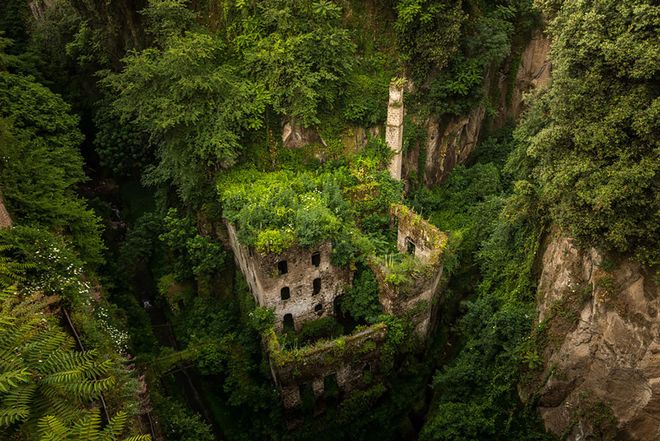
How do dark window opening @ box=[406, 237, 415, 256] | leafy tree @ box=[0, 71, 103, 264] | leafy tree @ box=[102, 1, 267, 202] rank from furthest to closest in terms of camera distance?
dark window opening @ box=[406, 237, 415, 256] < leafy tree @ box=[102, 1, 267, 202] < leafy tree @ box=[0, 71, 103, 264]

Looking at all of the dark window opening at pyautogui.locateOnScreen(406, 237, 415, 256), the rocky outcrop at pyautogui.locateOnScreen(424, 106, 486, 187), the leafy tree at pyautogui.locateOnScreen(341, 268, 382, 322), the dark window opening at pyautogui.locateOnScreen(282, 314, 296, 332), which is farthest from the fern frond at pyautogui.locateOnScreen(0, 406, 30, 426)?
the rocky outcrop at pyautogui.locateOnScreen(424, 106, 486, 187)

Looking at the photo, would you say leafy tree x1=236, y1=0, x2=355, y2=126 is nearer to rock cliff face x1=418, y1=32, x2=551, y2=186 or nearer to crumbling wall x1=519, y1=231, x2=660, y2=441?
rock cliff face x1=418, y1=32, x2=551, y2=186

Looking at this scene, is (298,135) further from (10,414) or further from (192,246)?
(10,414)

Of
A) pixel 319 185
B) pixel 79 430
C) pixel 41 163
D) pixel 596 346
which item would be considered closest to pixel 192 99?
pixel 41 163

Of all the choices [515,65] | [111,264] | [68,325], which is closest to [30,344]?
[68,325]

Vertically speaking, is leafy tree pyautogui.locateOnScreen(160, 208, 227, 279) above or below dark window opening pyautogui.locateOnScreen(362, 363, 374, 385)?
above

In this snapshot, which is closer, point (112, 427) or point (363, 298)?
point (112, 427)
